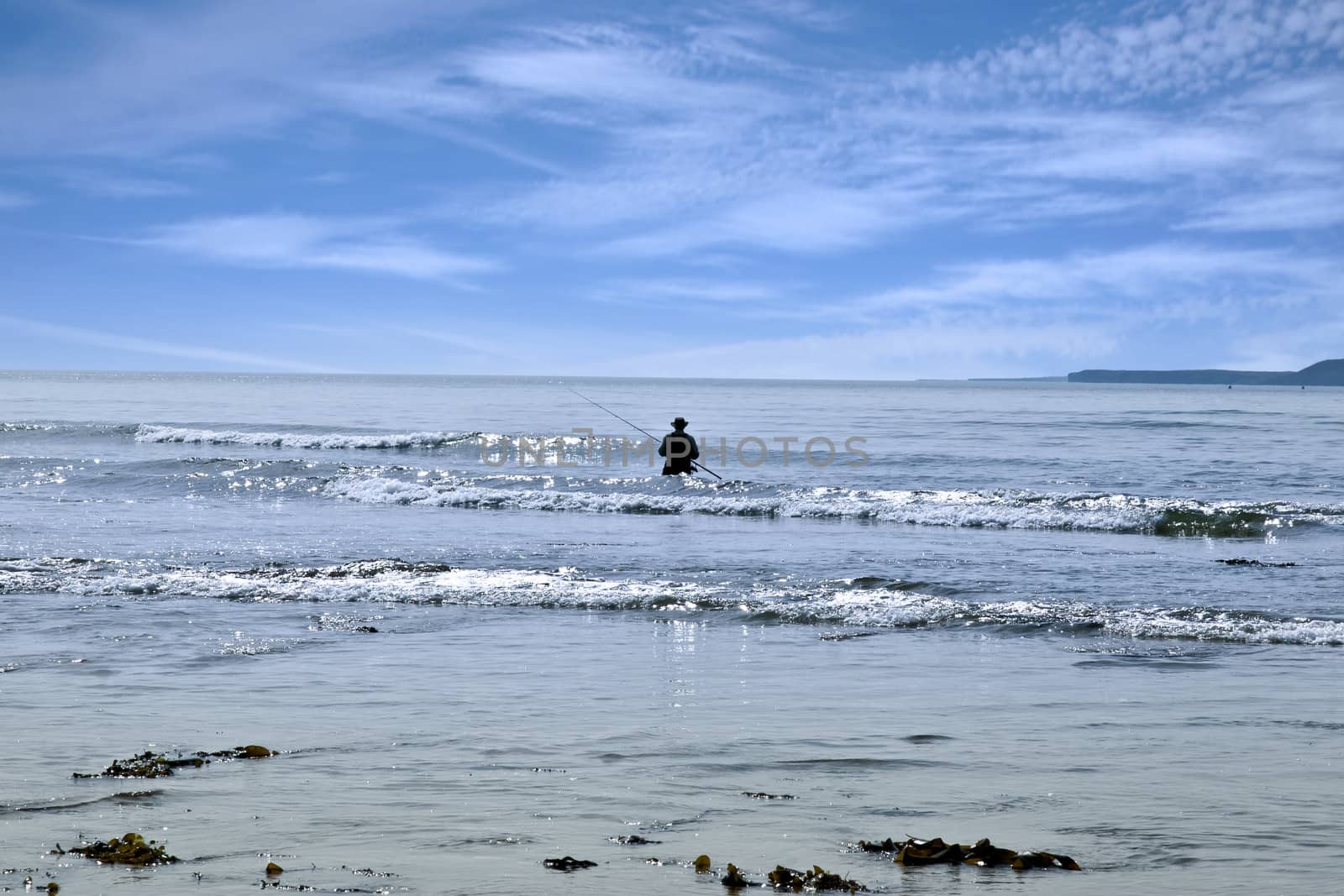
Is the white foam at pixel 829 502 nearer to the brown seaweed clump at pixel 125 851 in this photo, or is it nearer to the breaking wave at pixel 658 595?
the breaking wave at pixel 658 595

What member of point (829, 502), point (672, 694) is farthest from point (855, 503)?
point (672, 694)

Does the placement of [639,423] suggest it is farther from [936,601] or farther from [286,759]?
[286,759]

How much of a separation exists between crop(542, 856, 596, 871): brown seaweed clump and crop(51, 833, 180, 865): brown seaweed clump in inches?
53.4

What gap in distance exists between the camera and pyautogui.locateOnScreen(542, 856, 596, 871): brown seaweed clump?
4141 millimetres

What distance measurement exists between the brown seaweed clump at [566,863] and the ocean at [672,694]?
0.27 ft

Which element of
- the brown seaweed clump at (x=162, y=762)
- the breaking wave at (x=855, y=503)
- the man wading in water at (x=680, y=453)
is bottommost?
the brown seaweed clump at (x=162, y=762)

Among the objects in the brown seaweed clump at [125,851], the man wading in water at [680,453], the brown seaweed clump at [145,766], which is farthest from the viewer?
the man wading in water at [680,453]

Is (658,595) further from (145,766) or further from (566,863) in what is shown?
(566,863)

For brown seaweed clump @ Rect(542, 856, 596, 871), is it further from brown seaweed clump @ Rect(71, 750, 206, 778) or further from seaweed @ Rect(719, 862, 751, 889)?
brown seaweed clump @ Rect(71, 750, 206, 778)

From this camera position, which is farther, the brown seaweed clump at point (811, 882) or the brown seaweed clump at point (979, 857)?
the brown seaweed clump at point (979, 857)

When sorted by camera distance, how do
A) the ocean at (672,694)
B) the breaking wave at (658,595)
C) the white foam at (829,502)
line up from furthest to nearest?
1. the white foam at (829,502)
2. the breaking wave at (658,595)
3. the ocean at (672,694)

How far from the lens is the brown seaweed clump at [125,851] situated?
163 inches

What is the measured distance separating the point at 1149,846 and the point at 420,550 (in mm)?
12310

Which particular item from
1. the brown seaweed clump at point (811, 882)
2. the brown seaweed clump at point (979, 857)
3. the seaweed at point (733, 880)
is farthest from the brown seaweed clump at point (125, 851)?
the brown seaweed clump at point (979, 857)
